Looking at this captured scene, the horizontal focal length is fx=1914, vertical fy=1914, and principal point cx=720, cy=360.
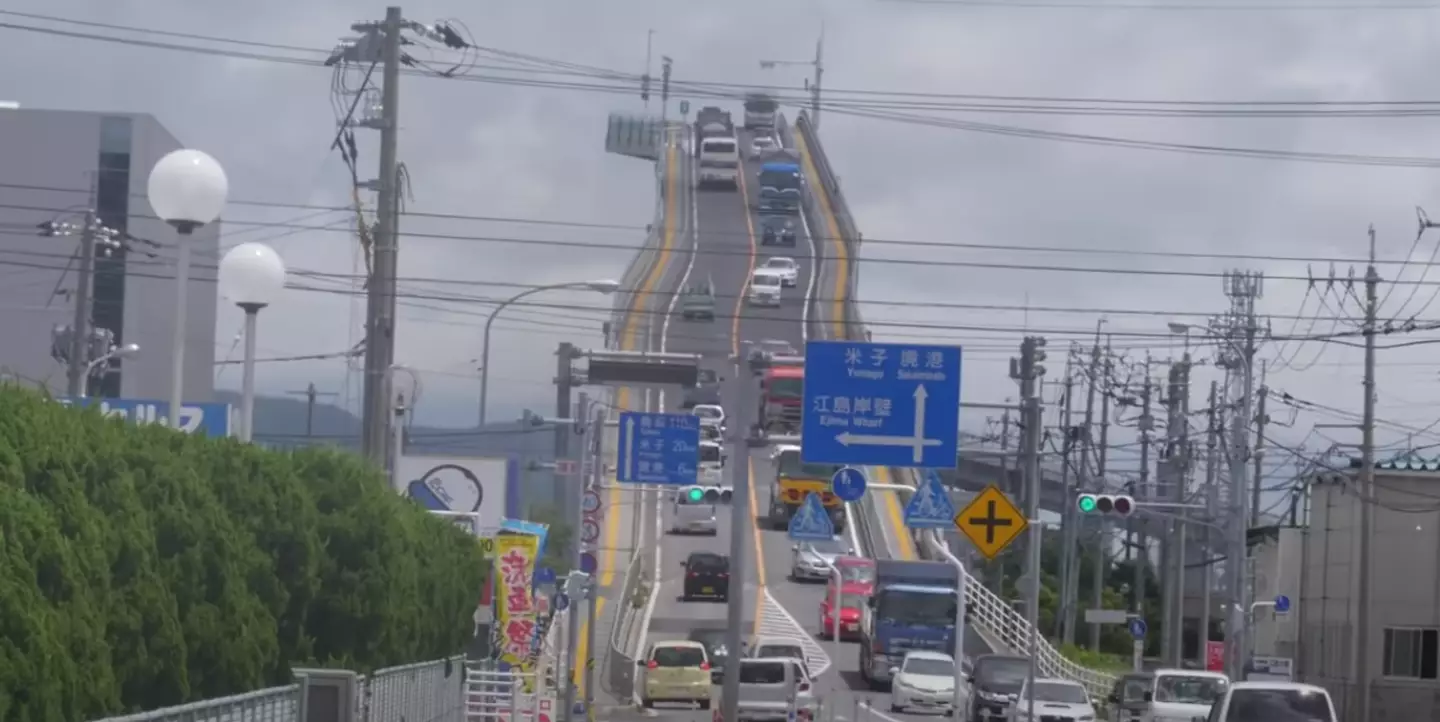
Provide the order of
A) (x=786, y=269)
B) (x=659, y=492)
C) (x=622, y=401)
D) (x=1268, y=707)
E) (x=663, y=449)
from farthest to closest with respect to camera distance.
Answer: (x=786, y=269), (x=659, y=492), (x=622, y=401), (x=663, y=449), (x=1268, y=707)

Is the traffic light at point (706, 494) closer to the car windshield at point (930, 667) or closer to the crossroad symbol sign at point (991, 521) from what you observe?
the car windshield at point (930, 667)

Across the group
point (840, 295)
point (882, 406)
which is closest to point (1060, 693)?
point (882, 406)

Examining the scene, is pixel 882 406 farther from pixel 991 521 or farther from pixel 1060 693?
pixel 1060 693

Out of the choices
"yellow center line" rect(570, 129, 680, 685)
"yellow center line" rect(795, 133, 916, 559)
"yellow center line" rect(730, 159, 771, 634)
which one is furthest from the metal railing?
"yellow center line" rect(795, 133, 916, 559)

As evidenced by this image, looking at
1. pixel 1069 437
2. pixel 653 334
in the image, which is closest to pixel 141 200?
pixel 653 334

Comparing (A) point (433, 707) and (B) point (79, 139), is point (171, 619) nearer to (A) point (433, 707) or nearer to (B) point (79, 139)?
(A) point (433, 707)

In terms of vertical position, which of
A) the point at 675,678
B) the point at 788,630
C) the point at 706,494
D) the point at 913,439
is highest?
the point at 913,439

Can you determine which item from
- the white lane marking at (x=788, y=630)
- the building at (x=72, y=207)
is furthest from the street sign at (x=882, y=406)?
the building at (x=72, y=207)

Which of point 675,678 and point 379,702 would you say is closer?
point 379,702
